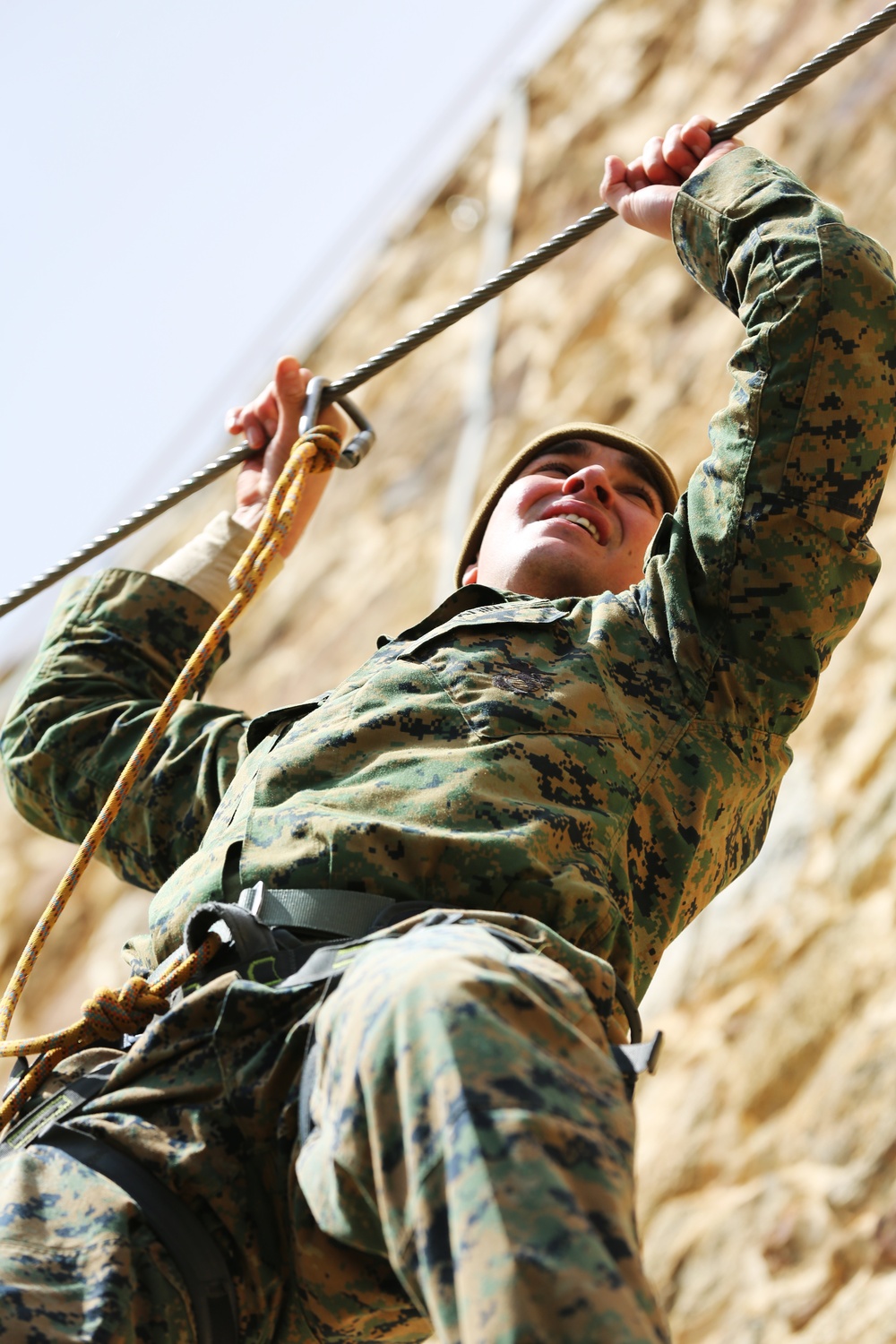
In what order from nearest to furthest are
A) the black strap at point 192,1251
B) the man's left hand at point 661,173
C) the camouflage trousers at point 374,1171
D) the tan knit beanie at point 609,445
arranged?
the camouflage trousers at point 374,1171, the black strap at point 192,1251, the man's left hand at point 661,173, the tan knit beanie at point 609,445

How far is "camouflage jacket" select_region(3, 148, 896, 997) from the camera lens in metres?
1.42

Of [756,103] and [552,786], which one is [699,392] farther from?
[552,786]

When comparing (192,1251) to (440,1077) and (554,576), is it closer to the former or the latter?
(440,1077)

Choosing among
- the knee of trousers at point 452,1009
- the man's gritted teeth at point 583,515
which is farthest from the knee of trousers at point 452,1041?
the man's gritted teeth at point 583,515

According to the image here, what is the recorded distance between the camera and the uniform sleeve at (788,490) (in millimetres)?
1624

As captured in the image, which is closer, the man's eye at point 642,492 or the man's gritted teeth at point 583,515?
the man's gritted teeth at point 583,515

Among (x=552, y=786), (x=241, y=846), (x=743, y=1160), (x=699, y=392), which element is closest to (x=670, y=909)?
(x=552, y=786)

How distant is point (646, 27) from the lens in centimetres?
709

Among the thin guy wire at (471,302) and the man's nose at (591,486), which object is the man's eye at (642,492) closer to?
the man's nose at (591,486)

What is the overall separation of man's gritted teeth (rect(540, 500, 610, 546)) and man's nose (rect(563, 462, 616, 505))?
4 centimetres

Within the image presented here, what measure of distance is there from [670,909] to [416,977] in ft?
1.96

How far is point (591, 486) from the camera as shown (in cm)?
217

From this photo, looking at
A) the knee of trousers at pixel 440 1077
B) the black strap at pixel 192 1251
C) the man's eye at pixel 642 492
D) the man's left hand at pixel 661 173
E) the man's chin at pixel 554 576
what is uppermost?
A: the man's left hand at pixel 661 173

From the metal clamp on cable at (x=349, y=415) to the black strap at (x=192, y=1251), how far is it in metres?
1.24
